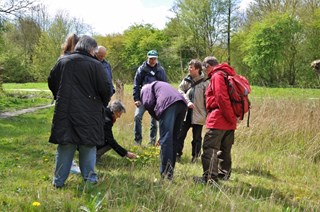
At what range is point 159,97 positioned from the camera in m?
4.70

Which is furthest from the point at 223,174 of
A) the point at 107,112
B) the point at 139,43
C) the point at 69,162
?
the point at 139,43

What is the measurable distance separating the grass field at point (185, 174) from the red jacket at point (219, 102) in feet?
2.59

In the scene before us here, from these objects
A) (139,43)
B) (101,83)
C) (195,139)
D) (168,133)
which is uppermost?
(139,43)

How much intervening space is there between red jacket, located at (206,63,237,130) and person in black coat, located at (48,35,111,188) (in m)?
1.47

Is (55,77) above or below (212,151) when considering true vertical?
above

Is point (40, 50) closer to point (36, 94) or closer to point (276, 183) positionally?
point (36, 94)

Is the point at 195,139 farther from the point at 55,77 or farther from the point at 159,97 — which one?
the point at 55,77

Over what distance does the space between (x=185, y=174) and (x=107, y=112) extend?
4.56 ft

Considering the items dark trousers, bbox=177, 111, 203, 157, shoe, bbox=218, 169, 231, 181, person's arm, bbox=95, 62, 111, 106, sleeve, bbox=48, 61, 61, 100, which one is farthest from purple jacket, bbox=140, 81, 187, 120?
dark trousers, bbox=177, 111, 203, 157

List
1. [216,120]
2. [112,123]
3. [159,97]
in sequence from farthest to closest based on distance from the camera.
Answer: [112,123]
[216,120]
[159,97]

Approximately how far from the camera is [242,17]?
38156mm

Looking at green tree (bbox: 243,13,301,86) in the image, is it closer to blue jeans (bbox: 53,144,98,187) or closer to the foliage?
the foliage

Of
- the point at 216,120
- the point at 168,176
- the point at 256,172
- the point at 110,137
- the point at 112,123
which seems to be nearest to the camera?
the point at 168,176

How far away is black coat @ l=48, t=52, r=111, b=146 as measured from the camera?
3.89 meters
